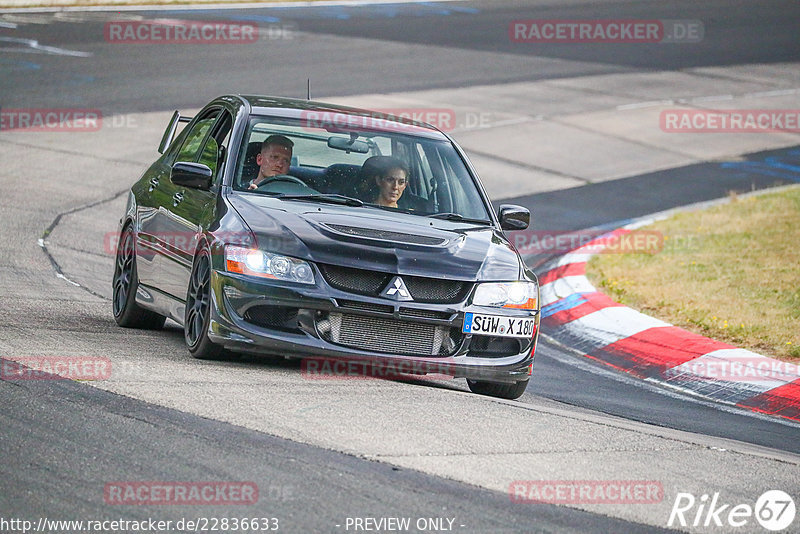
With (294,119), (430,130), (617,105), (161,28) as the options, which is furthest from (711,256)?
(161,28)

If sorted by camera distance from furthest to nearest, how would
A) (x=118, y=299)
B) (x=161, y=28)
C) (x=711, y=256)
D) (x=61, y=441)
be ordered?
1. (x=161, y=28)
2. (x=711, y=256)
3. (x=118, y=299)
4. (x=61, y=441)

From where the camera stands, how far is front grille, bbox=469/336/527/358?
758 cm

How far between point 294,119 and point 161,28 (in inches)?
790

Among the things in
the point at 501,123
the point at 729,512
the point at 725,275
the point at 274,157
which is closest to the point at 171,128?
the point at 274,157

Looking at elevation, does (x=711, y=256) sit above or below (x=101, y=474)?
below

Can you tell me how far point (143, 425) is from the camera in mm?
5891

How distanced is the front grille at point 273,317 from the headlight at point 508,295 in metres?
1.01

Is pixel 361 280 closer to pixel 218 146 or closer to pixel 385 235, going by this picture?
pixel 385 235

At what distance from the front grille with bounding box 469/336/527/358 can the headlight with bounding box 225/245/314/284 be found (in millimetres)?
1017

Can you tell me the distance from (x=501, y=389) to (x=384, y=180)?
1.50m

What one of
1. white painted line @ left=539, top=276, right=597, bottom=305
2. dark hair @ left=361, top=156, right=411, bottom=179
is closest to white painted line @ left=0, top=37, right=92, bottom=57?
white painted line @ left=539, top=276, right=597, bottom=305

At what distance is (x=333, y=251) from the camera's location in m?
7.30

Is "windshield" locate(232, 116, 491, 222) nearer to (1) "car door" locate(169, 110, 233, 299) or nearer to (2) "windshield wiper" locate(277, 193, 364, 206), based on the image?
(2) "windshield wiper" locate(277, 193, 364, 206)

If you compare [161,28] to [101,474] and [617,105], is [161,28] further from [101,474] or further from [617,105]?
[101,474]
